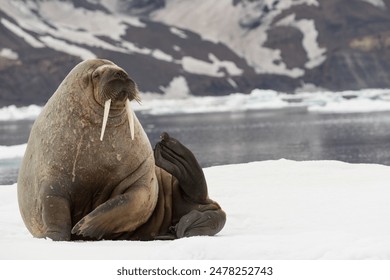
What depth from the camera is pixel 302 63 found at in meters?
97.0

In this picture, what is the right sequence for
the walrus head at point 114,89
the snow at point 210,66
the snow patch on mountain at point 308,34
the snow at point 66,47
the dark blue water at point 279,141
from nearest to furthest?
the walrus head at point 114,89 < the dark blue water at point 279,141 < the snow at point 66,47 < the snow at point 210,66 < the snow patch on mountain at point 308,34

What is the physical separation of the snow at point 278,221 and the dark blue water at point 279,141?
8.70 metres

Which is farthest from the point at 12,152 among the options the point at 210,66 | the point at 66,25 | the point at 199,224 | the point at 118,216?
the point at 66,25

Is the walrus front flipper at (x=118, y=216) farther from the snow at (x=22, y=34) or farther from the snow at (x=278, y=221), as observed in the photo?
the snow at (x=22, y=34)

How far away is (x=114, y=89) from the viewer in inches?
205

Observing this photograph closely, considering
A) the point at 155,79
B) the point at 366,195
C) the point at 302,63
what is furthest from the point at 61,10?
the point at 366,195

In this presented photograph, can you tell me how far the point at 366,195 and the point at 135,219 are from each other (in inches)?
95.8

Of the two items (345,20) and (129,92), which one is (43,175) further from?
(345,20)

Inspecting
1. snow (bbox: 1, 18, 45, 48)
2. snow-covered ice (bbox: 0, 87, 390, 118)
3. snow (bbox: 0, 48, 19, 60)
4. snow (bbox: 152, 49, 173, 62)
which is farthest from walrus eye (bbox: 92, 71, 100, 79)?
snow (bbox: 152, 49, 173, 62)

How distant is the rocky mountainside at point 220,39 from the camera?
280 feet

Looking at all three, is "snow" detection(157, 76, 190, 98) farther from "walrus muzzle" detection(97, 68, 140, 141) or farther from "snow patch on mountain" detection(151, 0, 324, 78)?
"walrus muzzle" detection(97, 68, 140, 141)

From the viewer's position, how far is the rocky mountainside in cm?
8538

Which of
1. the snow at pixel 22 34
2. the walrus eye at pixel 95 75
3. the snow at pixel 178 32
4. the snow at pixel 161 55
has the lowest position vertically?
the snow at pixel 178 32

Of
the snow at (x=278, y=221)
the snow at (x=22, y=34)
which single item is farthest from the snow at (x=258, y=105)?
the snow at (x=278, y=221)
